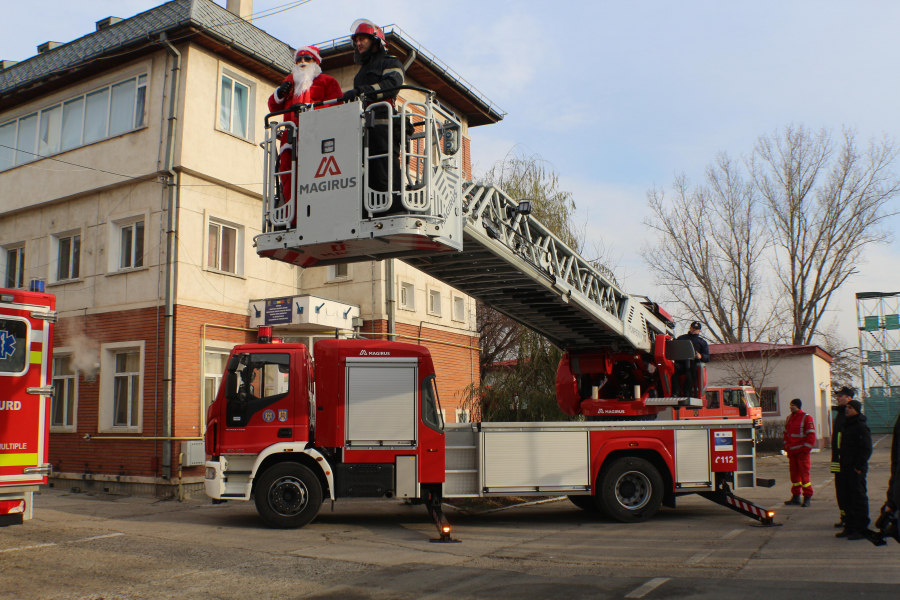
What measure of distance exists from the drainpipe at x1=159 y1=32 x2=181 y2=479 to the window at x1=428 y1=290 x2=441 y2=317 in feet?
25.6

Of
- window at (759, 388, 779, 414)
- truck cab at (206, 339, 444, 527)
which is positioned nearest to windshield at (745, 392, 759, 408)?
window at (759, 388, 779, 414)

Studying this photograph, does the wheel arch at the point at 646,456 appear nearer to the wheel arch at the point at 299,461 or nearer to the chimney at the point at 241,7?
the wheel arch at the point at 299,461

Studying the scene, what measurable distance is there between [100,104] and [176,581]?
1457 cm

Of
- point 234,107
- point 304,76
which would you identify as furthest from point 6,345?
point 234,107

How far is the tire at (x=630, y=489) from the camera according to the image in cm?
1055

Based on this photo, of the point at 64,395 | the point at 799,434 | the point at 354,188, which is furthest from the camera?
the point at 64,395

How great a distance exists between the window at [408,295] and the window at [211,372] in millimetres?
5357

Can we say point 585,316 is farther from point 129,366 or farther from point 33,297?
point 129,366

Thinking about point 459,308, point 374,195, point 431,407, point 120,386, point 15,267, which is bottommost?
point 431,407

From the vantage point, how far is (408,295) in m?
20.5

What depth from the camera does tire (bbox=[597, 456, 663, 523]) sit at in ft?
34.6

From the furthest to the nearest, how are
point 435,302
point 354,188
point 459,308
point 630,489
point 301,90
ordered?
point 459,308 → point 435,302 → point 630,489 → point 301,90 → point 354,188

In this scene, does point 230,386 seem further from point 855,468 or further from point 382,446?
point 855,468

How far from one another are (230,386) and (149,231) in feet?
24.9
